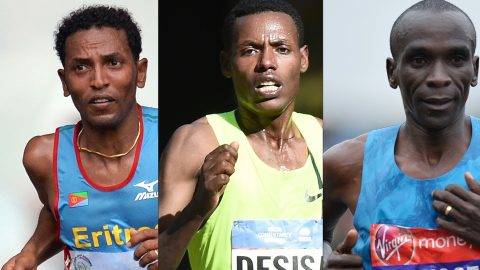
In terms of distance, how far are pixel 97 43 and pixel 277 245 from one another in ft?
5.42

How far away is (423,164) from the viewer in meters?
5.09

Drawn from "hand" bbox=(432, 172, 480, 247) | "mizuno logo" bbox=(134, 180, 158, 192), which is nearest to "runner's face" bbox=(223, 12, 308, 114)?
"mizuno logo" bbox=(134, 180, 158, 192)

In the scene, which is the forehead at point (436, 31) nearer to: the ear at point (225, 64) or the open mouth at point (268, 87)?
the open mouth at point (268, 87)

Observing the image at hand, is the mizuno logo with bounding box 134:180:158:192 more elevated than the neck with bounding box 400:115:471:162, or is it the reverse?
the neck with bounding box 400:115:471:162

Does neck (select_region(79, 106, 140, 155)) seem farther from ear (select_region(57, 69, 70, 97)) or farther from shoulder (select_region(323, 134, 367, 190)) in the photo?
shoulder (select_region(323, 134, 367, 190))

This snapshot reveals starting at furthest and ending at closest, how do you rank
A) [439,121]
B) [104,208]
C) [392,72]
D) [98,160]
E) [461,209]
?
1. [98,160]
2. [104,208]
3. [392,72]
4. [439,121]
5. [461,209]

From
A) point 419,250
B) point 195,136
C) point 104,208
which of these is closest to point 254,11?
point 195,136

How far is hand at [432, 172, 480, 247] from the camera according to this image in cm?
493

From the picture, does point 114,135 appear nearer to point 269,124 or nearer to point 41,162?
point 41,162

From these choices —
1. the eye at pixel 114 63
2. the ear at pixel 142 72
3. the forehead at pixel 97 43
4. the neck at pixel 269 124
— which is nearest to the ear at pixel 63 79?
the forehead at pixel 97 43

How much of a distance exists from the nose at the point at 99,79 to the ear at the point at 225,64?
72 cm

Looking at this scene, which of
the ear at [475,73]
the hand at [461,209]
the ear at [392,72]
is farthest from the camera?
the ear at [392,72]

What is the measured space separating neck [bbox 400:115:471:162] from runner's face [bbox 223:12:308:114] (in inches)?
32.8

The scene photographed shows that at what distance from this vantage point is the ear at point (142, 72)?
5.39m
